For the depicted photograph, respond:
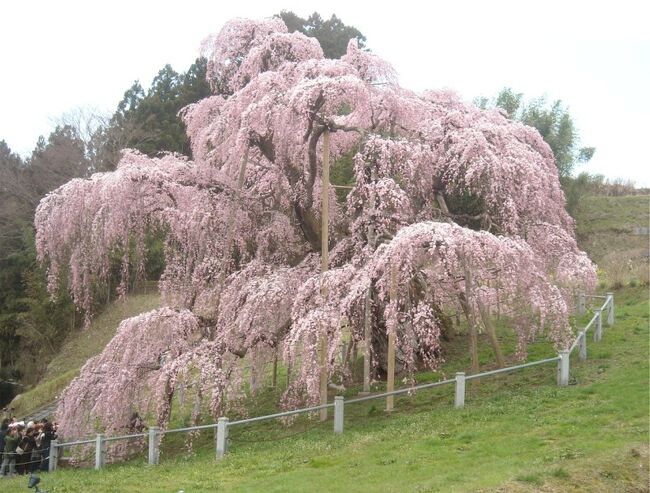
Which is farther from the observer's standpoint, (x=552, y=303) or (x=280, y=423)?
(x=280, y=423)

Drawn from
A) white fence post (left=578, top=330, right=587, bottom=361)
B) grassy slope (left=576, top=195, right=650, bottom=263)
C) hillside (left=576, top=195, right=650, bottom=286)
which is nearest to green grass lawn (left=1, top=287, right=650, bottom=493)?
white fence post (left=578, top=330, right=587, bottom=361)

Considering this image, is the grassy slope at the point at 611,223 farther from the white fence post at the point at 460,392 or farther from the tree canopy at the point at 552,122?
the white fence post at the point at 460,392

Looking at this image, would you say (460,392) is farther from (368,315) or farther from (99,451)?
(99,451)

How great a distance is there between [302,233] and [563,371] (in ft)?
19.9

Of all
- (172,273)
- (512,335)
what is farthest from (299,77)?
(512,335)

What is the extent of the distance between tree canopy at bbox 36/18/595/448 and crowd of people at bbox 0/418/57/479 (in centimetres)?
109

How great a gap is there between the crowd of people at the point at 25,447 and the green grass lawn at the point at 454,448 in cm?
123

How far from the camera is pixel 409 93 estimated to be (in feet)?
48.4

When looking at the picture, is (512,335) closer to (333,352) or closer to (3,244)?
(333,352)

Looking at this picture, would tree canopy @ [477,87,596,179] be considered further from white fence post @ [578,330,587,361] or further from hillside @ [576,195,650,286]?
white fence post @ [578,330,587,361]

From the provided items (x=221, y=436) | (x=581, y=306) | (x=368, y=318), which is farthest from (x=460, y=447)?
(x=581, y=306)

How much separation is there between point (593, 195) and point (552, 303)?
25994mm

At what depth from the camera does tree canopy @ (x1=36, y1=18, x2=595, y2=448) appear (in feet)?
36.6

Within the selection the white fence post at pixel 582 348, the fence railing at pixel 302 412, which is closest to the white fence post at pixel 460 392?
the fence railing at pixel 302 412
